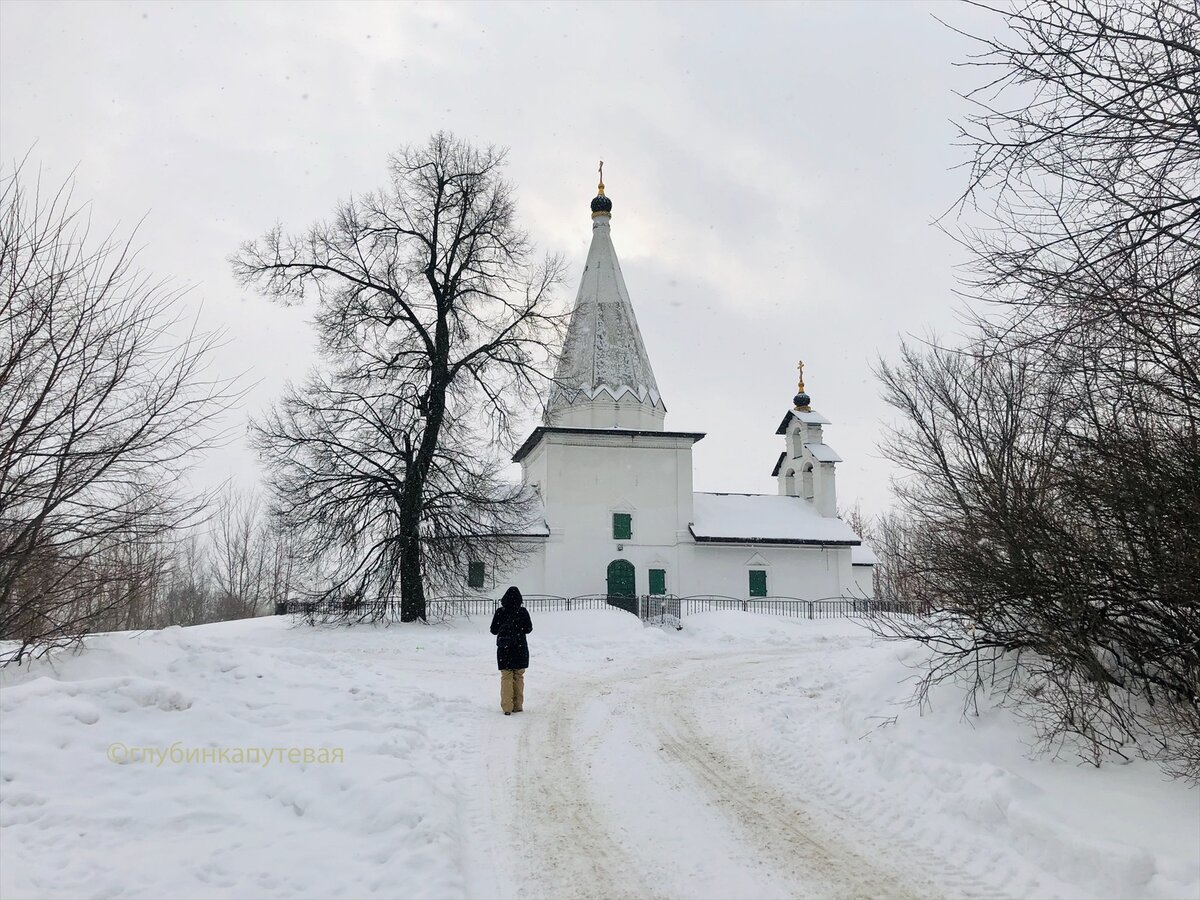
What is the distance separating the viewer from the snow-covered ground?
5320mm

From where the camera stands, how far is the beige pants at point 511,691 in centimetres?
1107

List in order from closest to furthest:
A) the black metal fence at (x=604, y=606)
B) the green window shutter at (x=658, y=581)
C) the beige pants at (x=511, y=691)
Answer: the beige pants at (x=511, y=691) → the black metal fence at (x=604, y=606) → the green window shutter at (x=658, y=581)

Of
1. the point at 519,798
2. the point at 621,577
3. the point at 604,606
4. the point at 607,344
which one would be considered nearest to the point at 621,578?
the point at 621,577

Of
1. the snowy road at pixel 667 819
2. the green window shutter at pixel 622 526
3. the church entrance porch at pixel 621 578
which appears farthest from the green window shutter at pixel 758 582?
the snowy road at pixel 667 819

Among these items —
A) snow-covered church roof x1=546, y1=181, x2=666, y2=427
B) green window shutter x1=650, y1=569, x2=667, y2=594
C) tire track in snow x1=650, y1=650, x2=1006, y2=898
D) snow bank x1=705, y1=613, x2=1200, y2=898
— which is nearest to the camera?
snow bank x1=705, y1=613, x2=1200, y2=898

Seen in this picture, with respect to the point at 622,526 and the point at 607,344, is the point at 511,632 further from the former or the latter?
the point at 607,344

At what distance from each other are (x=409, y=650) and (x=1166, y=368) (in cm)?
1632

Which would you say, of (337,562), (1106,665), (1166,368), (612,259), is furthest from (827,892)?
(612,259)

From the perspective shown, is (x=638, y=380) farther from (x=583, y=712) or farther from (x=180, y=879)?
(x=180, y=879)

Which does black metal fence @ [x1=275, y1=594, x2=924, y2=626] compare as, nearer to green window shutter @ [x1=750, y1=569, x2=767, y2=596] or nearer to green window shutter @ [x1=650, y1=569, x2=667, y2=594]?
green window shutter @ [x1=750, y1=569, x2=767, y2=596]

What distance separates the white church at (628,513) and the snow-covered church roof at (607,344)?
4cm

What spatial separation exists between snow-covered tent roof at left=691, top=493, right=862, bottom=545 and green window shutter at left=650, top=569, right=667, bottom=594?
214 centimetres

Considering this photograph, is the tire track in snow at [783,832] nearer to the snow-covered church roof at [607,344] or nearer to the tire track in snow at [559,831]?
the tire track in snow at [559,831]

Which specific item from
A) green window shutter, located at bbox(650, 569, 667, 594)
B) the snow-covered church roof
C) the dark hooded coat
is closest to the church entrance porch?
green window shutter, located at bbox(650, 569, 667, 594)
